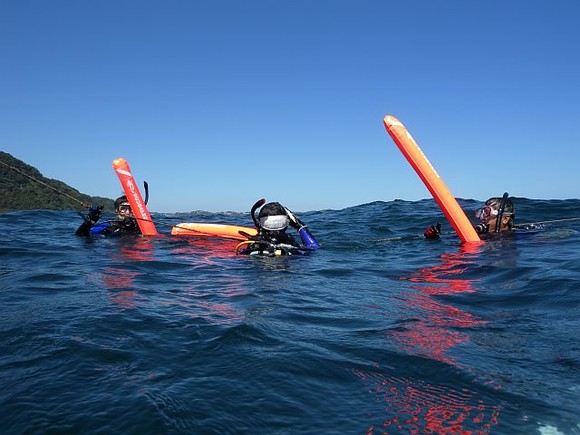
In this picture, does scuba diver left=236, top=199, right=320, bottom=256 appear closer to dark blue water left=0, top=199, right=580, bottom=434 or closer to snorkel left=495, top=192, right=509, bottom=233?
dark blue water left=0, top=199, right=580, bottom=434

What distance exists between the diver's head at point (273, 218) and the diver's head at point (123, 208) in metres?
5.03

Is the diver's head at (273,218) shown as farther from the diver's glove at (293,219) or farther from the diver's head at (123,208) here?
the diver's head at (123,208)

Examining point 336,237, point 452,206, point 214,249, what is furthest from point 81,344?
point 336,237

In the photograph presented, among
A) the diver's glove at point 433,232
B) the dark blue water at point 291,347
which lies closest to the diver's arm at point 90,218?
the dark blue water at point 291,347

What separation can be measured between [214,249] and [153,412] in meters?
8.07

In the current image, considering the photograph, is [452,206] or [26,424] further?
[452,206]

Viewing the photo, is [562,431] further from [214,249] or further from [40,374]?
[214,249]

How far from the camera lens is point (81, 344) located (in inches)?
156

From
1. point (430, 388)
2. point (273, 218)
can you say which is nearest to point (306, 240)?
point (273, 218)

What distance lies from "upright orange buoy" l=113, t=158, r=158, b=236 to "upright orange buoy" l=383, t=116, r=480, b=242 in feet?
22.6

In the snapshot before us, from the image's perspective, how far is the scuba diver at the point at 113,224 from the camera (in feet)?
40.2

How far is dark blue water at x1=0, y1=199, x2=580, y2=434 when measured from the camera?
2.83m

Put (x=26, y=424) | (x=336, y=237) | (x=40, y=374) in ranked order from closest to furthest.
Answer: (x=26, y=424) → (x=40, y=374) → (x=336, y=237)

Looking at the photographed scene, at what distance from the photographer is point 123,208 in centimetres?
1274
